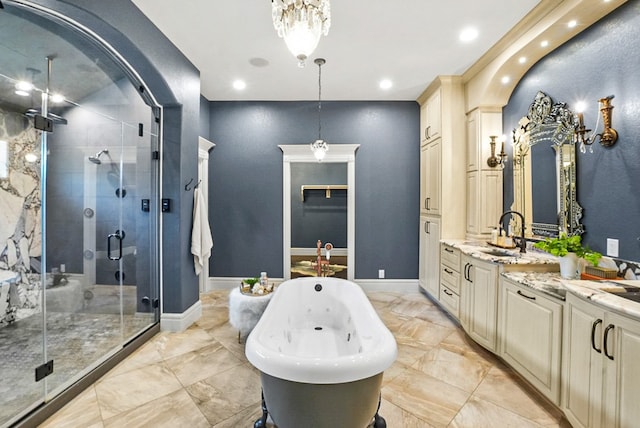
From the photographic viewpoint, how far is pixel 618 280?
1819 millimetres

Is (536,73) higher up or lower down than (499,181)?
higher up

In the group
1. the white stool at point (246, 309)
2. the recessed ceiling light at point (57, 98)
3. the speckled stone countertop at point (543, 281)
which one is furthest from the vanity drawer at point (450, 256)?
the recessed ceiling light at point (57, 98)

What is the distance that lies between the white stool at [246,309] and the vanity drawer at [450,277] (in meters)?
2.07

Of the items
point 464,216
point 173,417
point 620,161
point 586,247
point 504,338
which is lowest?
point 173,417

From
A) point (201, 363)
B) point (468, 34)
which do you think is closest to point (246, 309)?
point (201, 363)

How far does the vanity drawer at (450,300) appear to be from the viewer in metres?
3.06

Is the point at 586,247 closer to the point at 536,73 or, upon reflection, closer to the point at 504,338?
the point at 504,338

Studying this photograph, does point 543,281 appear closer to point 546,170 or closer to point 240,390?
point 546,170

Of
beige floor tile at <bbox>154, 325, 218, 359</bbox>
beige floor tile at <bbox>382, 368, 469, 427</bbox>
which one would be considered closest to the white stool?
beige floor tile at <bbox>154, 325, 218, 359</bbox>

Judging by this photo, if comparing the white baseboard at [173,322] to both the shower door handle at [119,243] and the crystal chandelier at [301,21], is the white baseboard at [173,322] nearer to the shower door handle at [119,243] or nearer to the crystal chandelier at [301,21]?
the shower door handle at [119,243]

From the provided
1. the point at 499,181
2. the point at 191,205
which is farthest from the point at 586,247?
the point at 191,205

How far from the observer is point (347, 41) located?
2.76 m

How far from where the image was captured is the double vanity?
1321mm

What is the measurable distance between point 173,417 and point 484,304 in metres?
2.61
